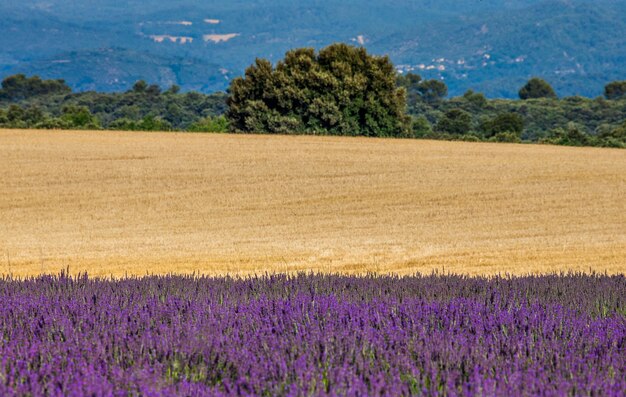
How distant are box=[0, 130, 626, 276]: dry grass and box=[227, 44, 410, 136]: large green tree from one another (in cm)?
1304

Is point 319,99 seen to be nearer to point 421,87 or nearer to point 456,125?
point 456,125

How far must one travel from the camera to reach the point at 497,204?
21766mm

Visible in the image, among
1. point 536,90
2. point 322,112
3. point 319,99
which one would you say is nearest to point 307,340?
point 322,112

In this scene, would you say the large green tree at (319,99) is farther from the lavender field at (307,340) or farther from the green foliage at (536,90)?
the green foliage at (536,90)

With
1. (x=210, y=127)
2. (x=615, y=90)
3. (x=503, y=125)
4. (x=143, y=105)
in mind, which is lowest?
(x=210, y=127)

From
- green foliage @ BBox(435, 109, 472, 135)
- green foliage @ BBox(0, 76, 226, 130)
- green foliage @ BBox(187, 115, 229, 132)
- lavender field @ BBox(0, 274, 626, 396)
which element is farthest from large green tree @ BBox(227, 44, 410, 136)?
lavender field @ BBox(0, 274, 626, 396)

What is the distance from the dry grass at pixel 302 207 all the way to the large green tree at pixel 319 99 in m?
13.0

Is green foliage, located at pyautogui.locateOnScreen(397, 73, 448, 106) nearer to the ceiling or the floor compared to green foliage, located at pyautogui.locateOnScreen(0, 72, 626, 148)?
nearer to the ceiling

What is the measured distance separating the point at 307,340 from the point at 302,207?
16408 mm

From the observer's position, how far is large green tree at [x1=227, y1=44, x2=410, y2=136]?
4872 centimetres

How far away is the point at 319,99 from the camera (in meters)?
48.8

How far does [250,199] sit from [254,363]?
1822 centimetres

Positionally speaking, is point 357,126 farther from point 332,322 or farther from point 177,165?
point 332,322

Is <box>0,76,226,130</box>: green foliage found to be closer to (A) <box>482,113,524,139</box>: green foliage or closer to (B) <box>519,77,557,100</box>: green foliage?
(A) <box>482,113,524,139</box>: green foliage
